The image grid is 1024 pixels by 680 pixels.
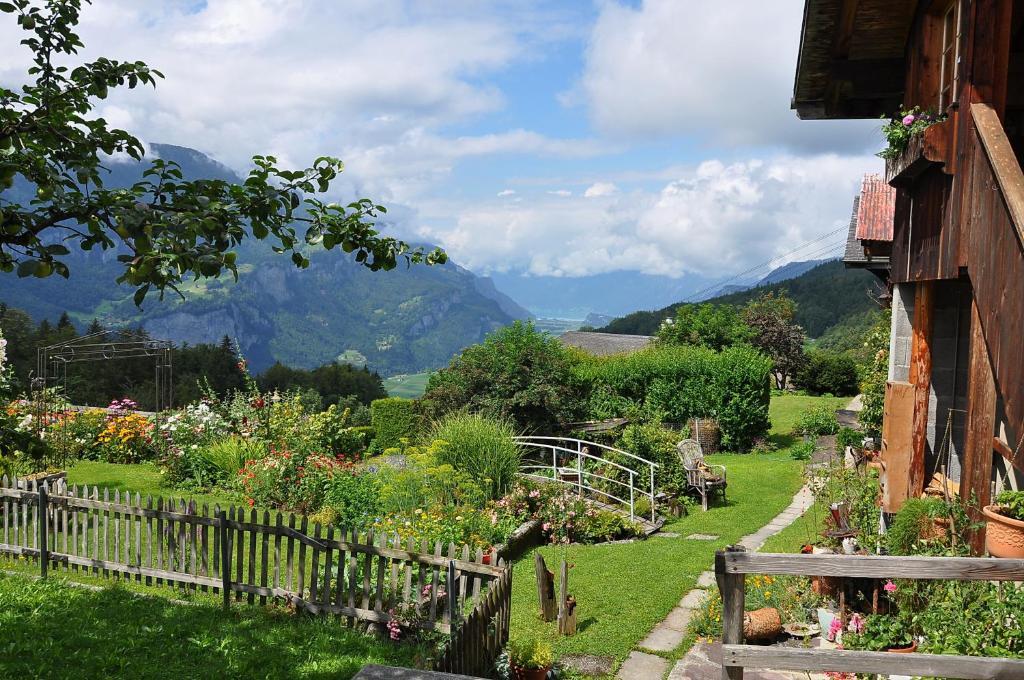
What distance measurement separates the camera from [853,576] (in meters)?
3.29

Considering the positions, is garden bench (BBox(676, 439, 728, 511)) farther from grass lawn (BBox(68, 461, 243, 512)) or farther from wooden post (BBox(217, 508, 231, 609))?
wooden post (BBox(217, 508, 231, 609))

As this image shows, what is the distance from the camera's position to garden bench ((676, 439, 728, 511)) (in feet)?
47.8

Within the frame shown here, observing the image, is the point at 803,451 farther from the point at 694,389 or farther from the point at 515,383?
the point at 515,383

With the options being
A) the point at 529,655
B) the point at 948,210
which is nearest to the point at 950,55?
the point at 948,210

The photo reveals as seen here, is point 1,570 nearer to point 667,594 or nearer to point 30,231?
point 30,231

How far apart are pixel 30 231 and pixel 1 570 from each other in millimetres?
7046

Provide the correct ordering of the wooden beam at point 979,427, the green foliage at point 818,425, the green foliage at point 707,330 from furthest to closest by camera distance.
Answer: the green foliage at point 707,330, the green foliage at point 818,425, the wooden beam at point 979,427

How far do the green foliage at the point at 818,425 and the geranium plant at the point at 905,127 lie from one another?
704 inches

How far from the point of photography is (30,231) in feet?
11.8

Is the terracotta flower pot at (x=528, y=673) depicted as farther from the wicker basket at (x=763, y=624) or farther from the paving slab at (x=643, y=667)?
the wicker basket at (x=763, y=624)

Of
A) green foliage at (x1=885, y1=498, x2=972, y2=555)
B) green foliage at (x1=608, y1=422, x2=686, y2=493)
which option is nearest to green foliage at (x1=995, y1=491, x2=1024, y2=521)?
green foliage at (x1=885, y1=498, x2=972, y2=555)

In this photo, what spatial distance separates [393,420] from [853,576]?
54.7 feet

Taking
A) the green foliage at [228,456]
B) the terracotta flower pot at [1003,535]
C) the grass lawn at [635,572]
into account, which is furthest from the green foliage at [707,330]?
the terracotta flower pot at [1003,535]

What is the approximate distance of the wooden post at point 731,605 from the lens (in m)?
3.32
